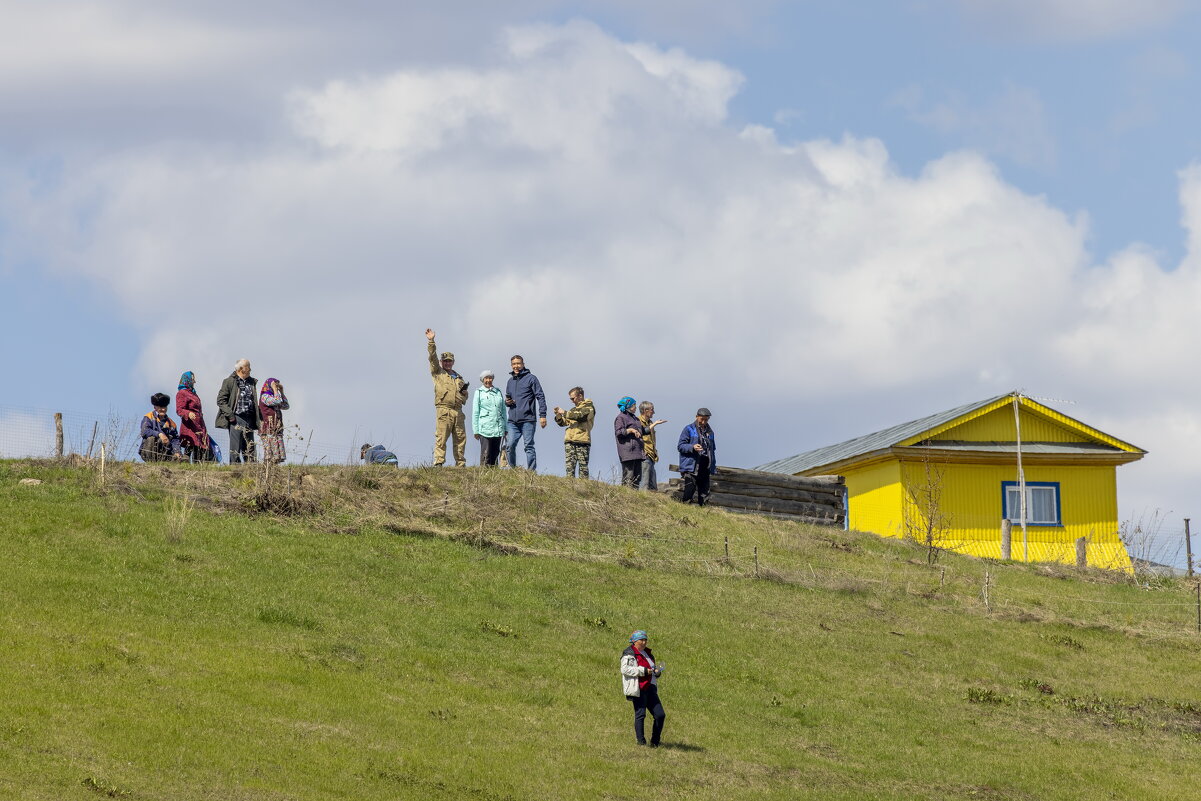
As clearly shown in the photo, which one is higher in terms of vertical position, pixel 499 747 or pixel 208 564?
pixel 208 564

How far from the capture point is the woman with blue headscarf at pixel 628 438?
2983cm

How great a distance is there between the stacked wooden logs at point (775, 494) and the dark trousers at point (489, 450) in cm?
434

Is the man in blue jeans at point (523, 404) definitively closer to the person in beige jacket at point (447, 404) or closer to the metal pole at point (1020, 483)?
the person in beige jacket at point (447, 404)

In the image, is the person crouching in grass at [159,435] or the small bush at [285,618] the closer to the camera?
the small bush at [285,618]

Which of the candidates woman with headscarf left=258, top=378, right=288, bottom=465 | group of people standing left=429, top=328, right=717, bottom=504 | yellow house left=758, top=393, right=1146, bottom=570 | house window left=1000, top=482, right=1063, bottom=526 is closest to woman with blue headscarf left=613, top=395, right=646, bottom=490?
group of people standing left=429, top=328, right=717, bottom=504

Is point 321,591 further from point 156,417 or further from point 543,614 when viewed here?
point 156,417

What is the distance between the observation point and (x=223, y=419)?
87.7 feet

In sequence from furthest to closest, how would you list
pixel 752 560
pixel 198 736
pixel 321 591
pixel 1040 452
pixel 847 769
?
Result: pixel 1040 452 < pixel 752 560 < pixel 321 591 < pixel 847 769 < pixel 198 736

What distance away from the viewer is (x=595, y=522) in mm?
27516

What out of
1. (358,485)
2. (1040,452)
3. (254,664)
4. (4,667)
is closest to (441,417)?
(358,485)

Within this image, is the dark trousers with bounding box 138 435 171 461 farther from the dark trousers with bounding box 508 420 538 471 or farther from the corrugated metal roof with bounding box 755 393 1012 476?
the corrugated metal roof with bounding box 755 393 1012 476

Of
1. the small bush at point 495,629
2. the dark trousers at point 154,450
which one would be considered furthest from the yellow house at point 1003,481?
the small bush at point 495,629

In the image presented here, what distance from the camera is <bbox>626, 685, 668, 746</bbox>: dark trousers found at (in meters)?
15.5

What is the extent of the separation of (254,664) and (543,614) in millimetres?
5721
